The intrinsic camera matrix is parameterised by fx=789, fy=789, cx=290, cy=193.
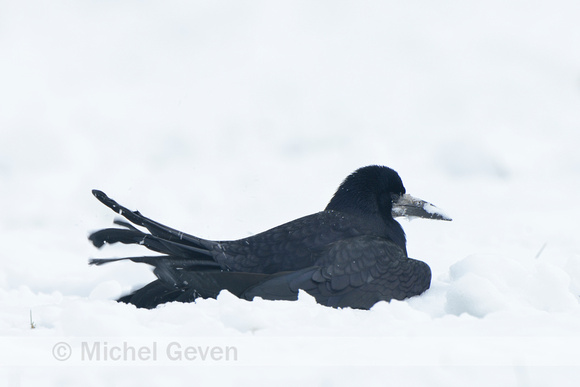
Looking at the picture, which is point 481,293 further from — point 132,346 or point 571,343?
point 132,346

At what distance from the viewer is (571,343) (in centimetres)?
264

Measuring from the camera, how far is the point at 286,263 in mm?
4020

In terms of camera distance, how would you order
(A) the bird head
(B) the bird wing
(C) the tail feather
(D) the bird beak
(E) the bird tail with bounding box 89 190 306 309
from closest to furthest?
(B) the bird wing → (E) the bird tail with bounding box 89 190 306 309 → (C) the tail feather → (A) the bird head → (D) the bird beak

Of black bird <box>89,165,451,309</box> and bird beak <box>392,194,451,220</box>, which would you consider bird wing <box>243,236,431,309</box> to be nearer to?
black bird <box>89,165,451,309</box>

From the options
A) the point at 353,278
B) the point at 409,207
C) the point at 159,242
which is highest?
the point at 409,207

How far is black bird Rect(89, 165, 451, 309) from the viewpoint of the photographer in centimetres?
388

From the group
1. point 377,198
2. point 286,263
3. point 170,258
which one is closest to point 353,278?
point 286,263

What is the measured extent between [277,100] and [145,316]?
30.8ft

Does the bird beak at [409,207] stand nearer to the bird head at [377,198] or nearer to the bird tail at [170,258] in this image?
the bird head at [377,198]

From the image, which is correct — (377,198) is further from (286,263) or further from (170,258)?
(170,258)

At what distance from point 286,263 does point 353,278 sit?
35 centimetres

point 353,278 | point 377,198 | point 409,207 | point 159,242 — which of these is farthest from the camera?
point 409,207

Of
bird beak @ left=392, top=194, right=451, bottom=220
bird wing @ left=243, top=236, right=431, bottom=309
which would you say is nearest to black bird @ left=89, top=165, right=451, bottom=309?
bird wing @ left=243, top=236, right=431, bottom=309

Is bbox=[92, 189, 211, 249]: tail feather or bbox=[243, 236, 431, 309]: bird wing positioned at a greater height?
bbox=[92, 189, 211, 249]: tail feather
